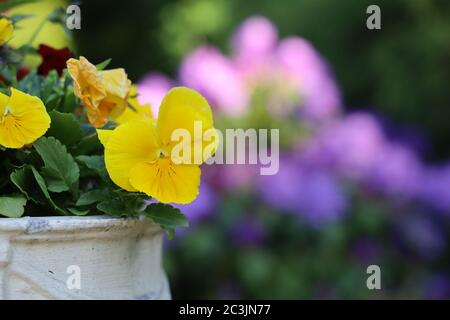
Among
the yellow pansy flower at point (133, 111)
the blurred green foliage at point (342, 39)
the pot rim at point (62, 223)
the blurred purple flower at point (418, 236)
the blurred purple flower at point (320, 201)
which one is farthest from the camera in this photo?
the blurred green foliage at point (342, 39)

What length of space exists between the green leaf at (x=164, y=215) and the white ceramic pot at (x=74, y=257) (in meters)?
0.02

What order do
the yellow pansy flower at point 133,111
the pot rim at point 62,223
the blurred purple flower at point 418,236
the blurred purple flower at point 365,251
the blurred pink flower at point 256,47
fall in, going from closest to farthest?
1. the pot rim at point 62,223
2. the yellow pansy flower at point 133,111
3. the blurred purple flower at point 365,251
4. the blurred purple flower at point 418,236
5. the blurred pink flower at point 256,47

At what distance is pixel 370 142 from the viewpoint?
2619mm

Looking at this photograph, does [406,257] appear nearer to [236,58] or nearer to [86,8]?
[236,58]

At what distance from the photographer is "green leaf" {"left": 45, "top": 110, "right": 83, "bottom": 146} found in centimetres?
86

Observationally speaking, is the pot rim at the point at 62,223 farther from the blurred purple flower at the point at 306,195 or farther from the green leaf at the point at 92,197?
the blurred purple flower at the point at 306,195

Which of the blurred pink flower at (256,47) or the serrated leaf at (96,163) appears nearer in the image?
the serrated leaf at (96,163)

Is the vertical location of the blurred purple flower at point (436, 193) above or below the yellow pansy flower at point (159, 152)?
below

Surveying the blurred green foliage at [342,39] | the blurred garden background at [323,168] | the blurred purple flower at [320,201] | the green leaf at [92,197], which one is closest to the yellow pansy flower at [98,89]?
the green leaf at [92,197]

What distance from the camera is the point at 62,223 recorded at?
755 mm

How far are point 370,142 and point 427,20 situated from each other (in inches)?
36.6

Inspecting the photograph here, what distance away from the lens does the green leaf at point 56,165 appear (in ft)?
2.68

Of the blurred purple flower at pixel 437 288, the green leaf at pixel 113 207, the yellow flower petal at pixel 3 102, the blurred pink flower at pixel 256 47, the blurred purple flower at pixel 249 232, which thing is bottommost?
the blurred purple flower at pixel 437 288

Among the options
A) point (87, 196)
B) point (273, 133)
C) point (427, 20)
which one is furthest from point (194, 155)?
point (427, 20)
